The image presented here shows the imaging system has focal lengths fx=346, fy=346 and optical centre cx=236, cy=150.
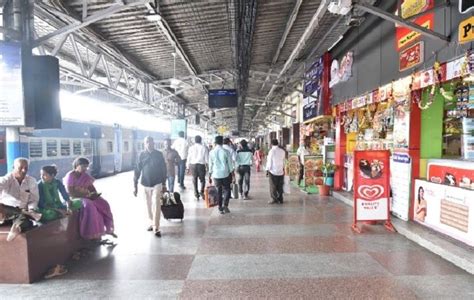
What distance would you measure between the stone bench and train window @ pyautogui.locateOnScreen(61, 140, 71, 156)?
8.33 meters

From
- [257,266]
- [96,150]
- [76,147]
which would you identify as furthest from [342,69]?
[96,150]

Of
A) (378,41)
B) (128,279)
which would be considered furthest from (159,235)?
(378,41)

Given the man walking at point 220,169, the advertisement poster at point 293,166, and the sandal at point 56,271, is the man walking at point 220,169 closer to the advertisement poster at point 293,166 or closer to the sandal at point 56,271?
the sandal at point 56,271

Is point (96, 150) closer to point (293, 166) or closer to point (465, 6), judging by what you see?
point (293, 166)

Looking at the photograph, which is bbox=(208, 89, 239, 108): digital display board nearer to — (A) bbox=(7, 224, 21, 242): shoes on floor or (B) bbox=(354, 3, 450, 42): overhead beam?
(B) bbox=(354, 3, 450, 42): overhead beam

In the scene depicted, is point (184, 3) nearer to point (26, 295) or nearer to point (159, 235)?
point (159, 235)

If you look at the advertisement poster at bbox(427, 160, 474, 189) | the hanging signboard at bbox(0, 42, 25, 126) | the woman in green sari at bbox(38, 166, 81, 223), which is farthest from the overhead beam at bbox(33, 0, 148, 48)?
the advertisement poster at bbox(427, 160, 474, 189)

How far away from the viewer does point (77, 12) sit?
618 cm

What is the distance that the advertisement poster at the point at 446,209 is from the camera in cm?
430

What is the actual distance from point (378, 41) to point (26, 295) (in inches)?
267

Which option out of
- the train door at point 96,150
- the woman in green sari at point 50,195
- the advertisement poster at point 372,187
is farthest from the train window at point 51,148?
the advertisement poster at point 372,187

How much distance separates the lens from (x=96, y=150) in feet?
46.8

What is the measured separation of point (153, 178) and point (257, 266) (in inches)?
89.3

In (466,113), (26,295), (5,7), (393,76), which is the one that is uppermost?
(5,7)
